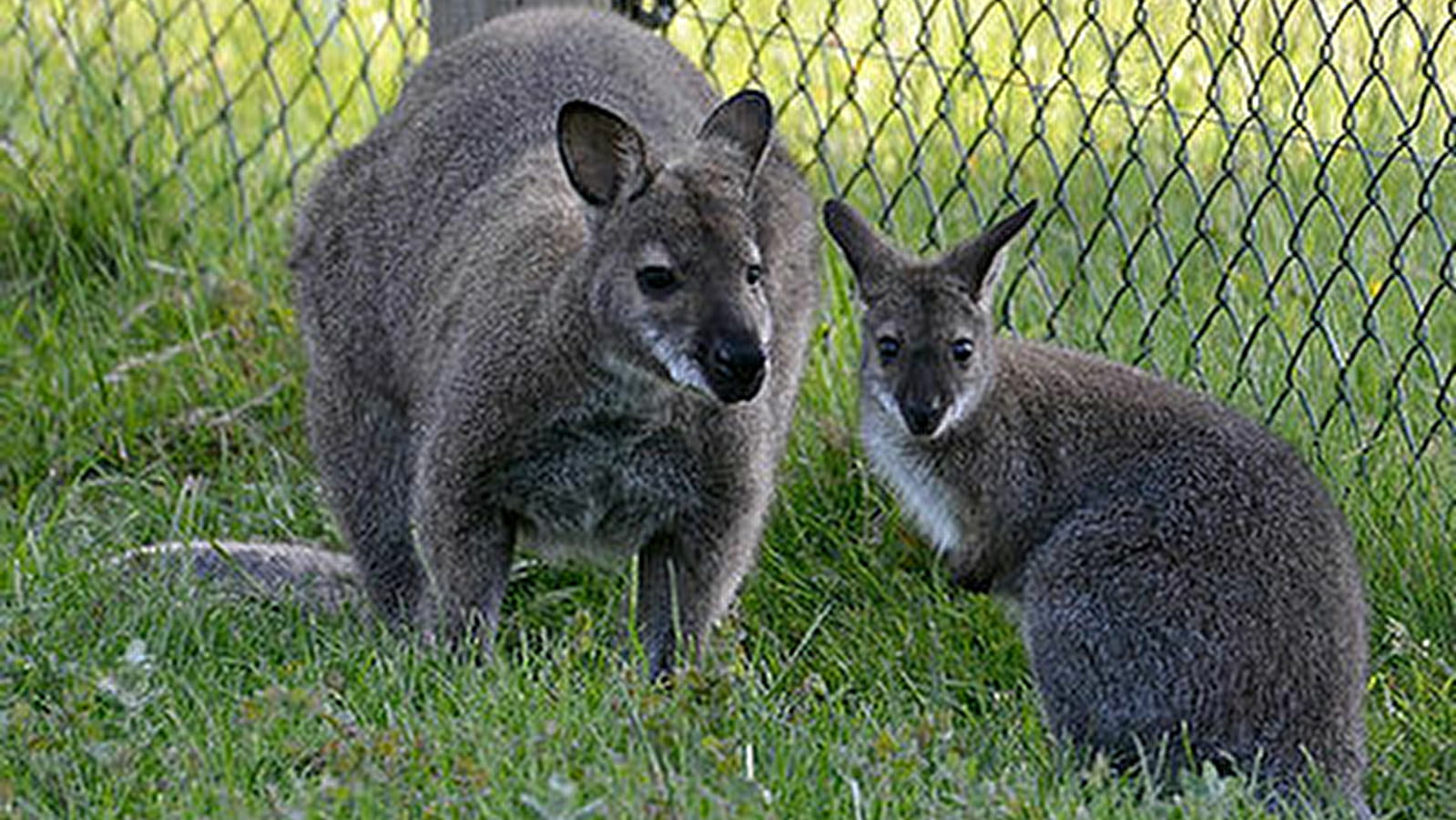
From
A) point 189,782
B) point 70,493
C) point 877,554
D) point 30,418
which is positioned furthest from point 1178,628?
point 30,418

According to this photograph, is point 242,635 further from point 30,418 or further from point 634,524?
point 30,418

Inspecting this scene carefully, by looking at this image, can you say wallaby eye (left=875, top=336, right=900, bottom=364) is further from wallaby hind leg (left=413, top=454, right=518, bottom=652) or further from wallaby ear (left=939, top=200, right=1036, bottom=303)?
wallaby hind leg (left=413, top=454, right=518, bottom=652)

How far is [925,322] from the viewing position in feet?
16.5

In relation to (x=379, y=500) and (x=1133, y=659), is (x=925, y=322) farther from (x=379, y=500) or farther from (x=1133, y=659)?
(x=379, y=500)

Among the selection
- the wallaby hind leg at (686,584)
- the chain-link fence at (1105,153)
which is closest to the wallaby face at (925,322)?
the wallaby hind leg at (686,584)

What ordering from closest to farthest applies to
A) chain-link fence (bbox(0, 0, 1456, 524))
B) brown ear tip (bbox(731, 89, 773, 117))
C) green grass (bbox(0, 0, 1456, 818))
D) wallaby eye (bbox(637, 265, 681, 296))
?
green grass (bbox(0, 0, 1456, 818)), wallaby eye (bbox(637, 265, 681, 296)), brown ear tip (bbox(731, 89, 773, 117)), chain-link fence (bbox(0, 0, 1456, 524))

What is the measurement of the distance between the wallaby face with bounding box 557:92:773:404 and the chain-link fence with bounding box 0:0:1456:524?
0.95 m

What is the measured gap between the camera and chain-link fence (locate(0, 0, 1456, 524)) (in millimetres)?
5574

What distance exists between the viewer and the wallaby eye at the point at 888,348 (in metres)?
5.05

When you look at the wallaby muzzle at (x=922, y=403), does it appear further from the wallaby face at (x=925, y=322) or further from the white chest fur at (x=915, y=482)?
the white chest fur at (x=915, y=482)

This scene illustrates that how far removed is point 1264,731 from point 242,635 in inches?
72.6

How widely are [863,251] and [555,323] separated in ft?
1.99

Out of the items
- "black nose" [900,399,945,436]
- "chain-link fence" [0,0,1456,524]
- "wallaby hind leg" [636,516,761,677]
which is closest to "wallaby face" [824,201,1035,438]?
"black nose" [900,399,945,436]

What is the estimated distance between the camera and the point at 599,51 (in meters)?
5.69
